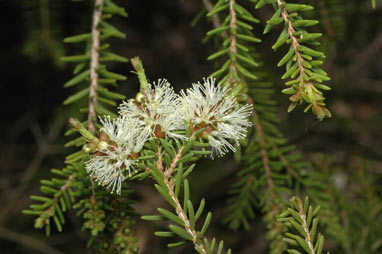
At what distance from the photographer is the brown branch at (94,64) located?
1457mm

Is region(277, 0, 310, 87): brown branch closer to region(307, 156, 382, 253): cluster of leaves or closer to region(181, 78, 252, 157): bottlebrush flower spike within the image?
region(181, 78, 252, 157): bottlebrush flower spike

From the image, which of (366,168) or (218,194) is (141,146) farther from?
(218,194)

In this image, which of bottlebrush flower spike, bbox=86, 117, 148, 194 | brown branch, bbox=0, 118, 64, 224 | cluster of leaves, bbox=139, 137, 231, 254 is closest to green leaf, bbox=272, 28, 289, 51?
cluster of leaves, bbox=139, 137, 231, 254

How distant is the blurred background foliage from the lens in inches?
107

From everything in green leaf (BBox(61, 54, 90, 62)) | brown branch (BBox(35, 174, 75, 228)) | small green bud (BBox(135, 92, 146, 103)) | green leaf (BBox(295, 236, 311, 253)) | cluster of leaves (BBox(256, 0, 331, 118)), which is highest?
green leaf (BBox(61, 54, 90, 62))

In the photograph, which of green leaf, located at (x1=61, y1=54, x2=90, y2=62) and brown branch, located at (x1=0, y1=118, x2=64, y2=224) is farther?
brown branch, located at (x1=0, y1=118, x2=64, y2=224)

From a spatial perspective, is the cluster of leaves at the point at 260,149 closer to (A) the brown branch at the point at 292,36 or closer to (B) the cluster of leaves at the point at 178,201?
(A) the brown branch at the point at 292,36

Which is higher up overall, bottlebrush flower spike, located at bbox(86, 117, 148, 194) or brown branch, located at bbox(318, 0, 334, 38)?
brown branch, located at bbox(318, 0, 334, 38)

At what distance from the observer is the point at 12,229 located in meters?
2.78

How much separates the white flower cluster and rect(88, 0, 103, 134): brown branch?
0.97 ft

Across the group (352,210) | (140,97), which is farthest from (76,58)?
(352,210)

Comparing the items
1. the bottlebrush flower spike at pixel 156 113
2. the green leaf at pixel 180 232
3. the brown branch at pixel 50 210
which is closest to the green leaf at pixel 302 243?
the green leaf at pixel 180 232

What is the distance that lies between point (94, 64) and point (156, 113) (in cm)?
52

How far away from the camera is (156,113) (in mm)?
1182
